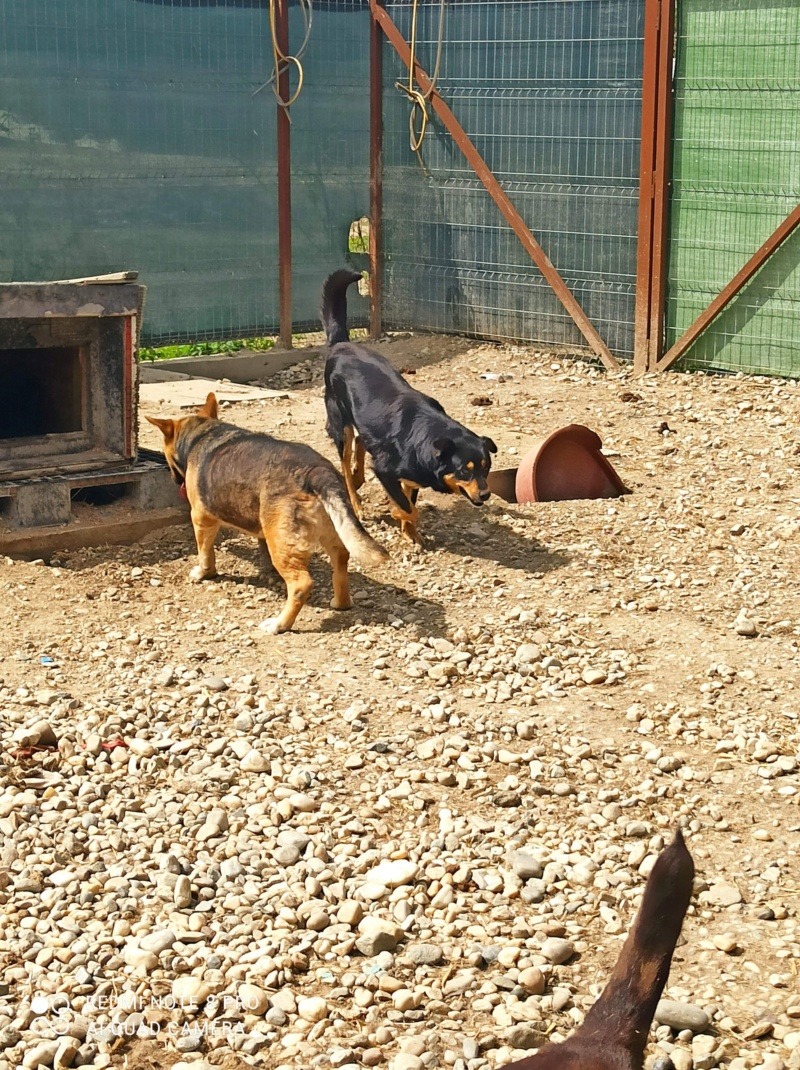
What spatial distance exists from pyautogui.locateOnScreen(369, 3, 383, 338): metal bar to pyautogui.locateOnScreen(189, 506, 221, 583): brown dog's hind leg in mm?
6960

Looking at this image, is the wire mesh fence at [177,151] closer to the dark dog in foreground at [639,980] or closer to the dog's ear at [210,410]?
the dog's ear at [210,410]

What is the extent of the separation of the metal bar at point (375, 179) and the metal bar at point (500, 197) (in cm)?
20

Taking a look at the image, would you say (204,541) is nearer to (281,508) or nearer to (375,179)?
(281,508)

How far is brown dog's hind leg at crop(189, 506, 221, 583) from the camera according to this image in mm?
6961

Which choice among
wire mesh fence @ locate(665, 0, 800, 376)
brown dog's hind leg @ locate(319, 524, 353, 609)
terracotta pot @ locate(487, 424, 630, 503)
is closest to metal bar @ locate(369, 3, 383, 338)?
wire mesh fence @ locate(665, 0, 800, 376)

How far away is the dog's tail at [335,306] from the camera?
8820 mm

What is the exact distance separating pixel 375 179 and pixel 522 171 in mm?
1696

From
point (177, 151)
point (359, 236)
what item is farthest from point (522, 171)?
point (177, 151)

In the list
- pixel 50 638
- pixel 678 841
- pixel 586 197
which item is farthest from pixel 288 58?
pixel 678 841

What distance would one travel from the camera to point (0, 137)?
1126cm

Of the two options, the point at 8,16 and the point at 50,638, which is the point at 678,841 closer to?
the point at 50,638

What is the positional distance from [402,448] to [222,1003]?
408 centimetres

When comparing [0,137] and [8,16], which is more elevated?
[8,16]

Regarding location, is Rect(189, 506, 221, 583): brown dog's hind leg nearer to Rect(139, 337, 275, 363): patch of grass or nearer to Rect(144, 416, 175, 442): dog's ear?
Rect(144, 416, 175, 442): dog's ear
